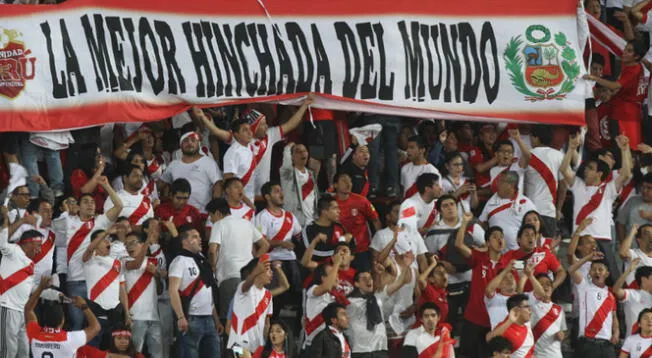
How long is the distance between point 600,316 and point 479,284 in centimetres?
124

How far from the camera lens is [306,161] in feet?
63.2

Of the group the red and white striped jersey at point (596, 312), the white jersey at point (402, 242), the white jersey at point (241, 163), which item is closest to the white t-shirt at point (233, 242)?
the white jersey at point (241, 163)

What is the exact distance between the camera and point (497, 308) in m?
18.1

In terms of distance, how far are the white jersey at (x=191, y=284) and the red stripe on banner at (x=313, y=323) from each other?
0.96m

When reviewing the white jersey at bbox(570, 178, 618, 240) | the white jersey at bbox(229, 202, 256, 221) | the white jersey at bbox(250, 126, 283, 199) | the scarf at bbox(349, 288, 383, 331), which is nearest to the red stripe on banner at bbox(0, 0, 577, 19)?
the white jersey at bbox(250, 126, 283, 199)

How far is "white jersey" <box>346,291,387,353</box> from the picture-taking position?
17.8 metres

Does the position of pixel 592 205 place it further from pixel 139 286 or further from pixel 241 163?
pixel 139 286

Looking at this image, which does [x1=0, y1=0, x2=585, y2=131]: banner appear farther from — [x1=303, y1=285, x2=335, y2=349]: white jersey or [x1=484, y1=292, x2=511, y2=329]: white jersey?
[x1=303, y1=285, x2=335, y2=349]: white jersey

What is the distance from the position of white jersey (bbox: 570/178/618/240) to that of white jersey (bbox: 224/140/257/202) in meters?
3.41

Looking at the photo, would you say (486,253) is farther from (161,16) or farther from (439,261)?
(161,16)

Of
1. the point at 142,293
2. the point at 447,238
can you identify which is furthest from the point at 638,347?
the point at 142,293

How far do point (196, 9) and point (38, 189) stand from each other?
8.17 ft

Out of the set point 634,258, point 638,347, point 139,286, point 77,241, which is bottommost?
point 638,347

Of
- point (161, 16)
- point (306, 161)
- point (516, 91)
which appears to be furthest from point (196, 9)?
point (516, 91)
